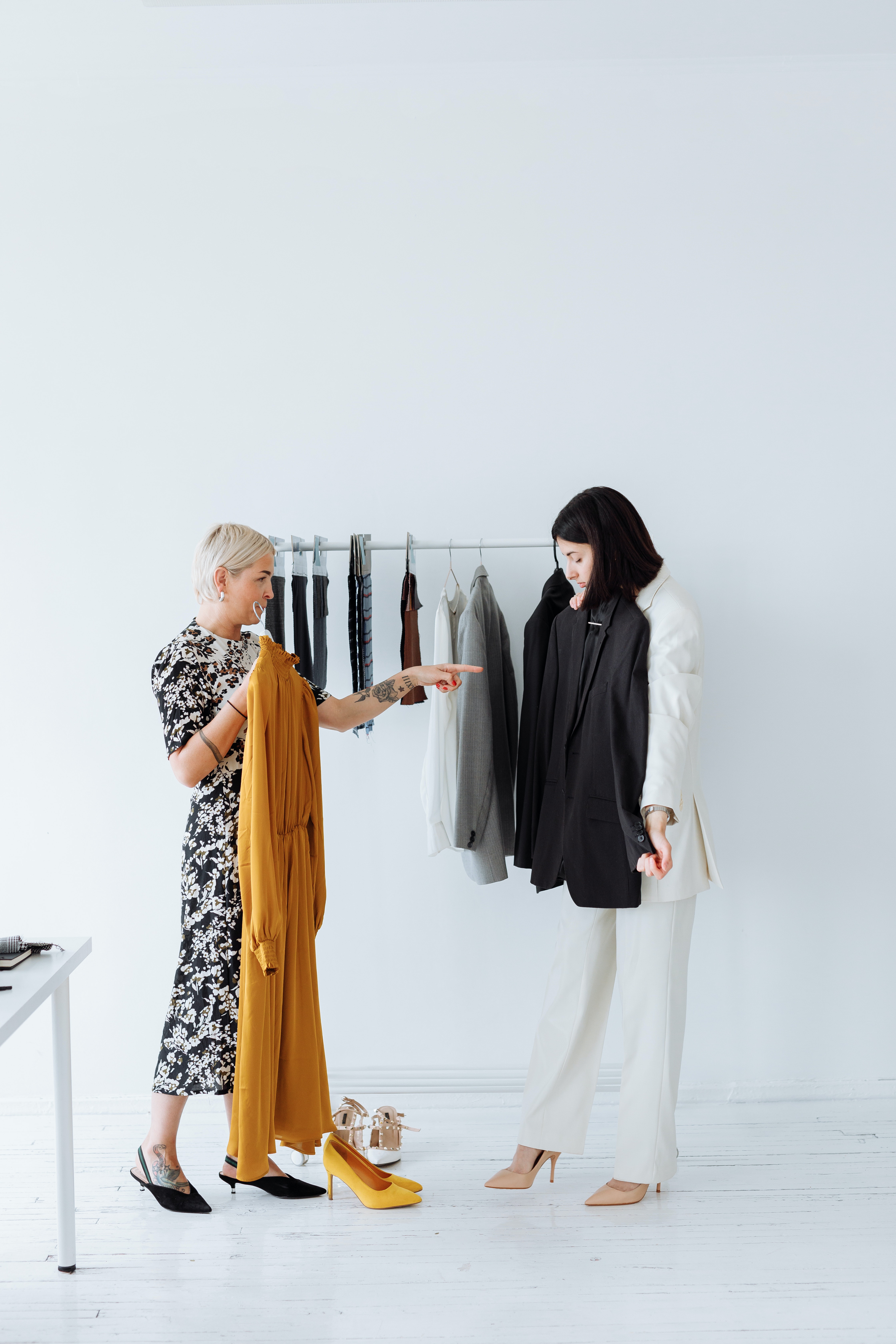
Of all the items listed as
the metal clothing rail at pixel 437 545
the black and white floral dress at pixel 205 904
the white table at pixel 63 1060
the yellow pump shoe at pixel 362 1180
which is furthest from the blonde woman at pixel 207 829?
the metal clothing rail at pixel 437 545

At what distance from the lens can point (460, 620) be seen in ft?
8.70

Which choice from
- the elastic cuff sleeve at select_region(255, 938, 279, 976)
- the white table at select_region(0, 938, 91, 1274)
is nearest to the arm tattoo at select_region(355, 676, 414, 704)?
the elastic cuff sleeve at select_region(255, 938, 279, 976)

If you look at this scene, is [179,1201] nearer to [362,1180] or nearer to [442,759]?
[362,1180]

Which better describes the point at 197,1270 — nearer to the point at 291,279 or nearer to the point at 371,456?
the point at 371,456

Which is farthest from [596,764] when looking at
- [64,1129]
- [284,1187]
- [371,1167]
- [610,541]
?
[64,1129]

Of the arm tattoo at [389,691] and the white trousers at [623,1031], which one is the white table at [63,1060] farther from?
the white trousers at [623,1031]

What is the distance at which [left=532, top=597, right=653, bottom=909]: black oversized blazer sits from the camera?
7.36ft

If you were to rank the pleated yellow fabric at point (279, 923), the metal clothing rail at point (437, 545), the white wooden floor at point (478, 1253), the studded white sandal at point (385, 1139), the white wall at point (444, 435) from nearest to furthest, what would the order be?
1. the white wooden floor at point (478, 1253)
2. the pleated yellow fabric at point (279, 923)
3. the studded white sandal at point (385, 1139)
4. the metal clothing rail at point (437, 545)
5. the white wall at point (444, 435)

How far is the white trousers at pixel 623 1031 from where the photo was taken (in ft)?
7.49

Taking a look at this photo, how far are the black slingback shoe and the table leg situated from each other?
0.27 metres

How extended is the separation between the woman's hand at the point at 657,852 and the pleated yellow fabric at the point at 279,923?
79 centimetres

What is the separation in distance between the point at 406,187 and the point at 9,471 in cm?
147

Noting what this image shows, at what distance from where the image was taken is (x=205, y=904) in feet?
7.46

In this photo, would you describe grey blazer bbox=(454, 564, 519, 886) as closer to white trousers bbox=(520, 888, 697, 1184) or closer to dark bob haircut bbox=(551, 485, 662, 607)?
white trousers bbox=(520, 888, 697, 1184)
